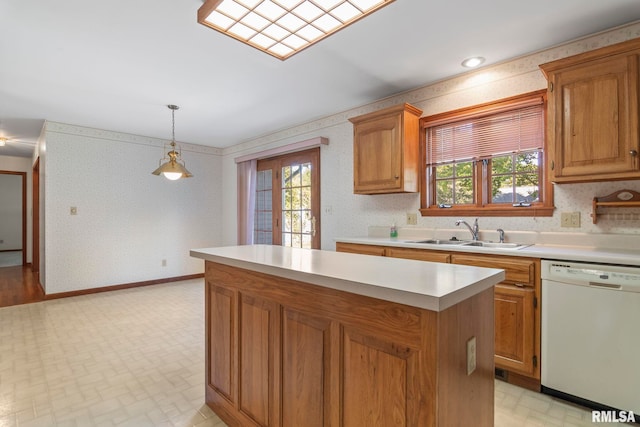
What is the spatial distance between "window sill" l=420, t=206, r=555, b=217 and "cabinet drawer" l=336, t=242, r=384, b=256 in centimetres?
67

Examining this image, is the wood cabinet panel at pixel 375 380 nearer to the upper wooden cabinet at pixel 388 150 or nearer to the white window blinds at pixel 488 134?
the upper wooden cabinet at pixel 388 150

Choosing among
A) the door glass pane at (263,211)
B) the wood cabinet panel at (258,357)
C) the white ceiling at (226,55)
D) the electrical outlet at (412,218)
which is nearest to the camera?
the wood cabinet panel at (258,357)

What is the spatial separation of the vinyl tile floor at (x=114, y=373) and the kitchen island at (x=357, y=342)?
0.60 m

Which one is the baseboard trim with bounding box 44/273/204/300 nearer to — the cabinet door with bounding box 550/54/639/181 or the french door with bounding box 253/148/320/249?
the french door with bounding box 253/148/320/249

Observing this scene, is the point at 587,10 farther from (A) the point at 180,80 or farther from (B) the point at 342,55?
(A) the point at 180,80

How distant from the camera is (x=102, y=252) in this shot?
4633 millimetres

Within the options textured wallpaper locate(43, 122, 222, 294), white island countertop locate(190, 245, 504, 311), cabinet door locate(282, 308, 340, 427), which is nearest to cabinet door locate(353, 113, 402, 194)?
white island countertop locate(190, 245, 504, 311)

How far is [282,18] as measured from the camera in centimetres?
191

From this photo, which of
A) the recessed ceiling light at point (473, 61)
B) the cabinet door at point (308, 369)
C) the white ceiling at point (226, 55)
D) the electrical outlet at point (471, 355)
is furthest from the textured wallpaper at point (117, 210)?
the electrical outlet at point (471, 355)

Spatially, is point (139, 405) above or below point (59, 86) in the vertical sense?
below

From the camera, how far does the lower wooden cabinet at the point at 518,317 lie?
2047 mm

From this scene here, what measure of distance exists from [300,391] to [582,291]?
5.66 feet

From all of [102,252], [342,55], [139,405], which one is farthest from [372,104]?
[102,252]

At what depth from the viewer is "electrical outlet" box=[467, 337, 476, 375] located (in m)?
1.06
